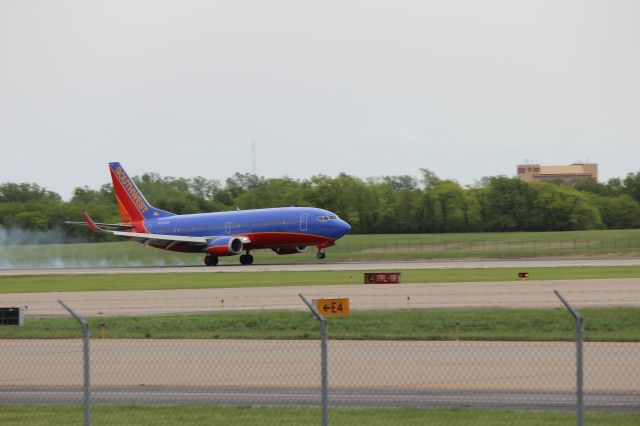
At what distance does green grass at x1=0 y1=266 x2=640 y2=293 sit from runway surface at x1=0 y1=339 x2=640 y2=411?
24970 millimetres

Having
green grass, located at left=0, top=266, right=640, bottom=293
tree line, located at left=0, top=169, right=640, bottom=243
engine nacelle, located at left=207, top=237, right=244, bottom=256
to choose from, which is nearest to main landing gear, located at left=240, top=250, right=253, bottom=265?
engine nacelle, located at left=207, top=237, right=244, bottom=256

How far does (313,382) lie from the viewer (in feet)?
70.2

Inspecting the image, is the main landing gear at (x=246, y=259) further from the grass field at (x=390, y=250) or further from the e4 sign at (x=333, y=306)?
the e4 sign at (x=333, y=306)

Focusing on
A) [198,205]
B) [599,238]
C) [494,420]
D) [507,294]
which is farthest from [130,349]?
[198,205]

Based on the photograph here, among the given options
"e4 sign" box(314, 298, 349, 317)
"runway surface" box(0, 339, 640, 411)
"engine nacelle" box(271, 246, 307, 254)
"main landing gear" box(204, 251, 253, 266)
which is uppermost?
"e4 sign" box(314, 298, 349, 317)

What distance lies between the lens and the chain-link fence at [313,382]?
17.6 meters

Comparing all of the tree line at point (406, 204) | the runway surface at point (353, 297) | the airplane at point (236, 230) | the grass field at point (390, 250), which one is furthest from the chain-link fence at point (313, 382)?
the tree line at point (406, 204)

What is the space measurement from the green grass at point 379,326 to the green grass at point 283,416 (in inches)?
409

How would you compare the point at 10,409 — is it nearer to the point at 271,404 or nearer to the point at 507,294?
the point at 271,404

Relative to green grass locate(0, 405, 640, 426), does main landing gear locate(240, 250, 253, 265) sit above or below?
below

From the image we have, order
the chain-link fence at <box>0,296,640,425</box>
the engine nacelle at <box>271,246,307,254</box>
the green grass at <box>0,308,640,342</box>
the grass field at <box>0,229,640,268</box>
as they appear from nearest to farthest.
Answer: the chain-link fence at <box>0,296,640,425</box>, the green grass at <box>0,308,640,342</box>, the engine nacelle at <box>271,246,307,254</box>, the grass field at <box>0,229,640,268</box>

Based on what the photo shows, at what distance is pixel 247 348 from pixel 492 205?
114022 mm

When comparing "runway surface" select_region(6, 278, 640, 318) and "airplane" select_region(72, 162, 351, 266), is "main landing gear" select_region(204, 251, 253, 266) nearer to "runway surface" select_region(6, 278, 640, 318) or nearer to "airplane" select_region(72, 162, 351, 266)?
"airplane" select_region(72, 162, 351, 266)

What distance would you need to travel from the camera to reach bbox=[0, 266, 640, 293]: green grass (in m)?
53.3
